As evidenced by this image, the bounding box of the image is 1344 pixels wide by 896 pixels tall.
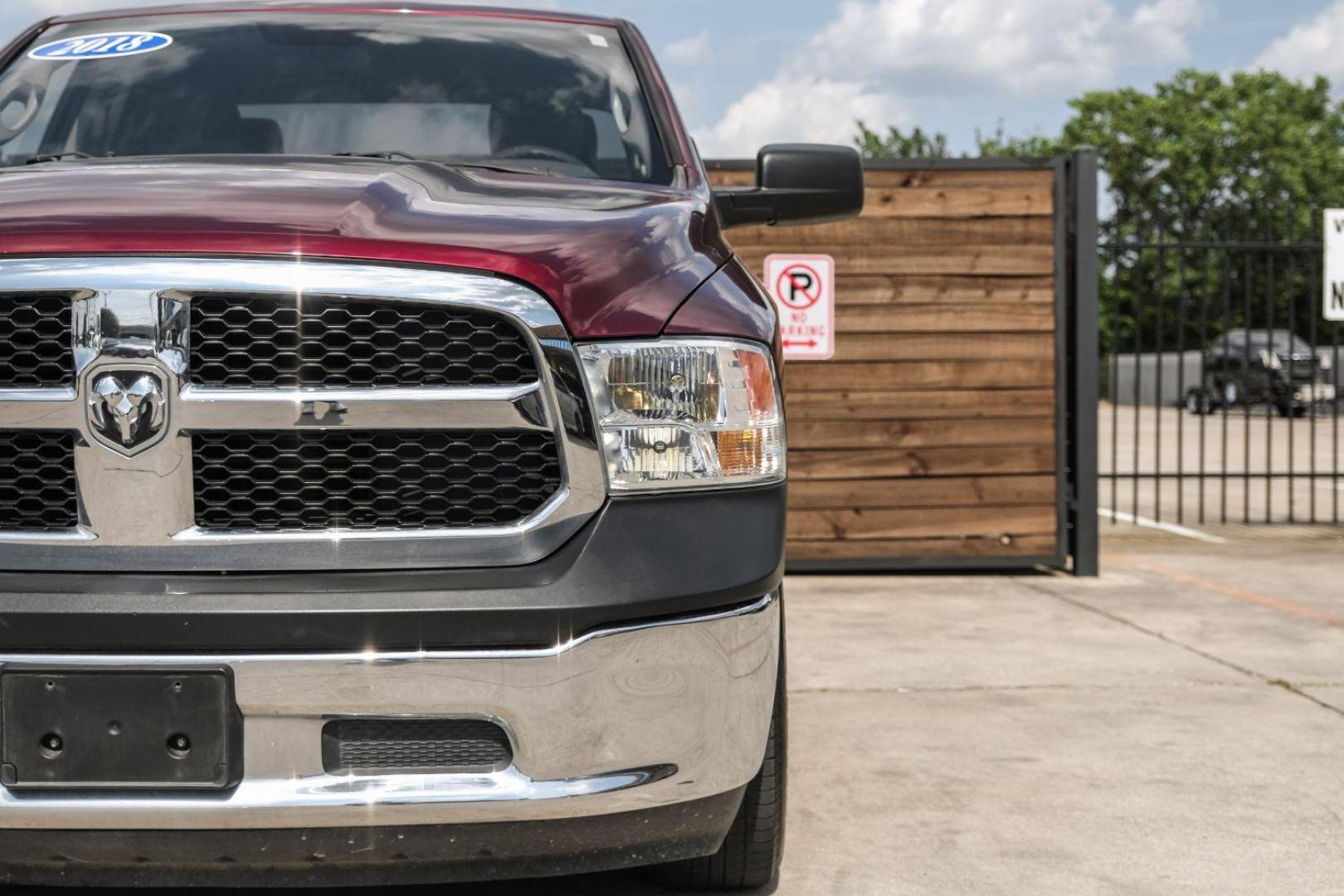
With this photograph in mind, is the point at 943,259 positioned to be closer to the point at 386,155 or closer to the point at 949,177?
the point at 949,177

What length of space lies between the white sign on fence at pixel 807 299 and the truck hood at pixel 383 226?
5.17 meters

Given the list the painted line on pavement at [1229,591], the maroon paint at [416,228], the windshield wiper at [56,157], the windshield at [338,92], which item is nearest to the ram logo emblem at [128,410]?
the maroon paint at [416,228]

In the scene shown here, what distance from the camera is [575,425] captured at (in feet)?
7.63

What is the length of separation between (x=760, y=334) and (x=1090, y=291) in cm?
572

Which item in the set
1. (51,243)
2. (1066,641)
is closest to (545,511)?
(51,243)

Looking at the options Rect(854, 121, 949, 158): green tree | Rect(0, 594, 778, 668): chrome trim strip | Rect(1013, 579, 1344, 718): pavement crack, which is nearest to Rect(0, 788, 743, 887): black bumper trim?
Rect(0, 594, 778, 668): chrome trim strip

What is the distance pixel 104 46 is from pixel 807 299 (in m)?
4.57

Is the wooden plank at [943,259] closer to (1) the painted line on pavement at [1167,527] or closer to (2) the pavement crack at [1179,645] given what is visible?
(2) the pavement crack at [1179,645]

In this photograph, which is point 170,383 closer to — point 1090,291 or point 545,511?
point 545,511

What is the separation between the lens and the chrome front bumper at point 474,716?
221cm

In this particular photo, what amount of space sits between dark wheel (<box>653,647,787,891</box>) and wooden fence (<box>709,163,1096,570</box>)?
5061 mm

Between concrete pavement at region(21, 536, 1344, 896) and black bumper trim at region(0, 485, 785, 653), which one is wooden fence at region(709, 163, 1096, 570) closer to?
concrete pavement at region(21, 536, 1344, 896)

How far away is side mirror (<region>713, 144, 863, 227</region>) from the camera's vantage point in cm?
359

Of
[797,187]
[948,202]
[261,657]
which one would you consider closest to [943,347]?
[948,202]
